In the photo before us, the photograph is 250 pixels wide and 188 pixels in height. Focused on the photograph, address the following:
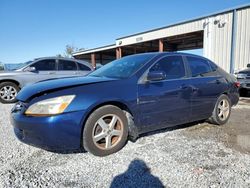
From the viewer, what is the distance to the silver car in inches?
293

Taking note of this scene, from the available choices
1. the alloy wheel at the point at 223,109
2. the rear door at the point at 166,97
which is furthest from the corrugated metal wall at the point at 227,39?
the rear door at the point at 166,97

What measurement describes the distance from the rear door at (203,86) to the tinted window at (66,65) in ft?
16.8

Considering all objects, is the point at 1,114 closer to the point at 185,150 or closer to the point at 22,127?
the point at 22,127

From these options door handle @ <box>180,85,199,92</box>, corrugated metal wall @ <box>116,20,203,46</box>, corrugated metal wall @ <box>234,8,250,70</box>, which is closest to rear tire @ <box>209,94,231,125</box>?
door handle @ <box>180,85,199,92</box>

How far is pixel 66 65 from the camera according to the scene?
8.20 meters

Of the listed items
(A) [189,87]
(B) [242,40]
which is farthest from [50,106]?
(B) [242,40]

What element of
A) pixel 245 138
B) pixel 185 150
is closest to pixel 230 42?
pixel 245 138

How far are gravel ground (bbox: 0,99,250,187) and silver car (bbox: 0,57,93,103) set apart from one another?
4.03 metres

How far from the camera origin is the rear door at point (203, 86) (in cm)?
411

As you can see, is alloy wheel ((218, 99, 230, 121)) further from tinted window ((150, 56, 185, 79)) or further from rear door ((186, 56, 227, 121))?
tinted window ((150, 56, 185, 79))

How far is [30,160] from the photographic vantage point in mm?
2994

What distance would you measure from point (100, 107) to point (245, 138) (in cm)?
271

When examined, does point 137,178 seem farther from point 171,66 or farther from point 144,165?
point 171,66

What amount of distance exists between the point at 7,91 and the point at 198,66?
627 centimetres
